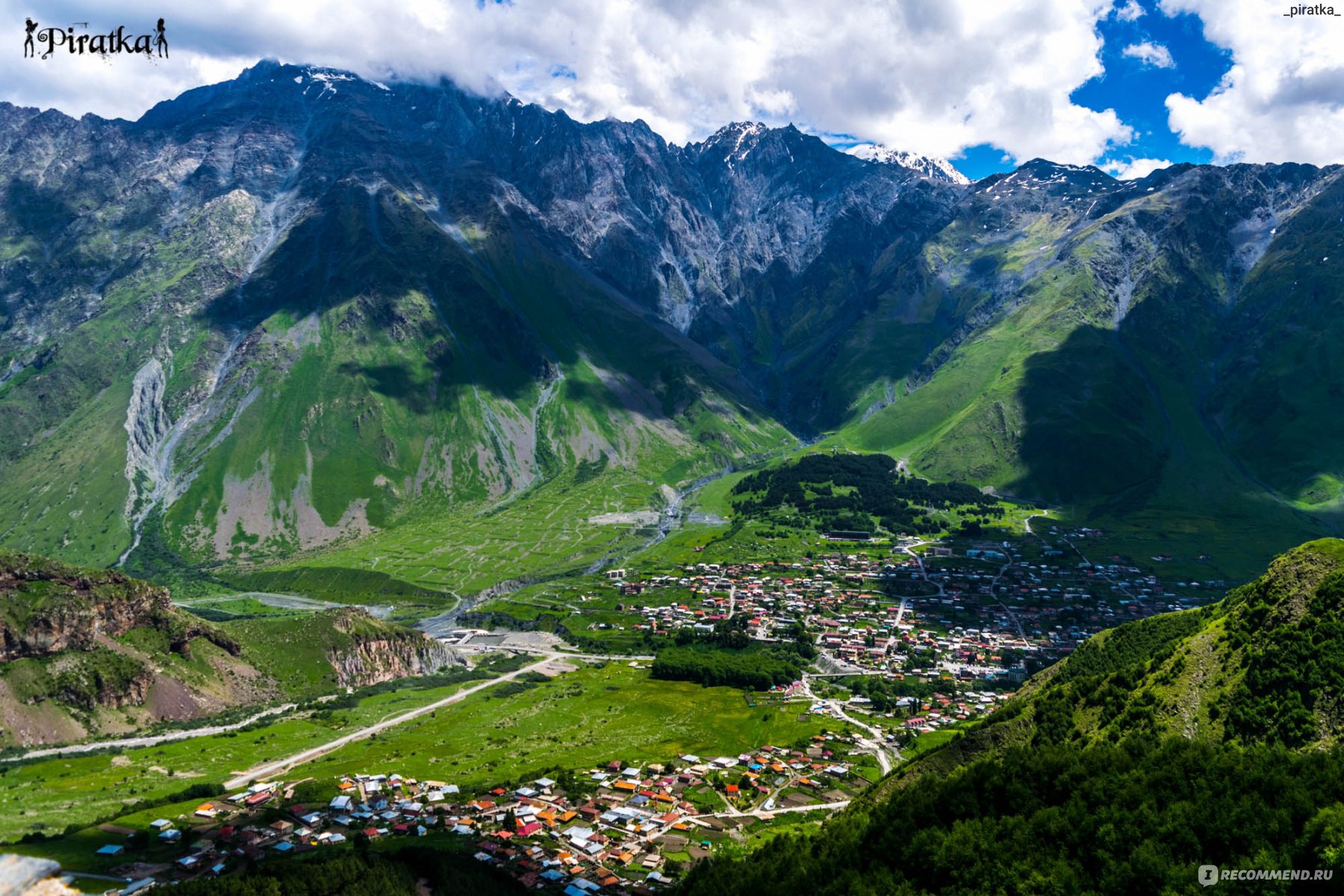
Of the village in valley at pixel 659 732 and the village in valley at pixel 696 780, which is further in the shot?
the village in valley at pixel 659 732

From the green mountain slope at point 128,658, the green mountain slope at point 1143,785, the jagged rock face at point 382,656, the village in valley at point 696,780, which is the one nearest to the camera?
the green mountain slope at point 1143,785

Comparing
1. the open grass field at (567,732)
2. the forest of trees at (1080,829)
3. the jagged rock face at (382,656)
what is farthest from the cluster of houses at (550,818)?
the jagged rock face at (382,656)

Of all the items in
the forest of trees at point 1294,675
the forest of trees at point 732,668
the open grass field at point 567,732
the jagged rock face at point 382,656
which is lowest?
the open grass field at point 567,732

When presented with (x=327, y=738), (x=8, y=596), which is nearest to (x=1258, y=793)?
(x=327, y=738)

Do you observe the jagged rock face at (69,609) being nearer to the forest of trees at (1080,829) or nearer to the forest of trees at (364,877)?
the forest of trees at (364,877)

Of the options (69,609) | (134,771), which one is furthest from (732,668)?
(69,609)

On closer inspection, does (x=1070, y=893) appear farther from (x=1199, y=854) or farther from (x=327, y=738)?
(x=327, y=738)

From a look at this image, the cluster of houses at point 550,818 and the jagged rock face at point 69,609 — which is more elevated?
the jagged rock face at point 69,609
